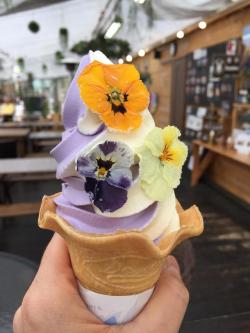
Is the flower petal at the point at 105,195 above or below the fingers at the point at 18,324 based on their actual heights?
above

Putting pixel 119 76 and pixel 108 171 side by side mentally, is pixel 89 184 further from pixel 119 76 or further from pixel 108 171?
pixel 119 76

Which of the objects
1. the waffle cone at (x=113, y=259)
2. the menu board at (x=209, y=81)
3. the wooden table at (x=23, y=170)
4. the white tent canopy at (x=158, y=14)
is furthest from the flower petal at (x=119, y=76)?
the menu board at (x=209, y=81)

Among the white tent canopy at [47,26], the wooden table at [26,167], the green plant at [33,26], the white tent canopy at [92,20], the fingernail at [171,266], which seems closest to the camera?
the fingernail at [171,266]

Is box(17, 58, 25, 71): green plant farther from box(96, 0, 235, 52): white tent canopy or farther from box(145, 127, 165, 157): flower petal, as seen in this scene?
box(145, 127, 165, 157): flower petal

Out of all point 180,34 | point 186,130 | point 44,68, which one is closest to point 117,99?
point 186,130

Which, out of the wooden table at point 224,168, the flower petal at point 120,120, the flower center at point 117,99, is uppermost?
the flower center at point 117,99

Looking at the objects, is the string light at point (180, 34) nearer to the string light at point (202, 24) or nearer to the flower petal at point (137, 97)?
the string light at point (202, 24)

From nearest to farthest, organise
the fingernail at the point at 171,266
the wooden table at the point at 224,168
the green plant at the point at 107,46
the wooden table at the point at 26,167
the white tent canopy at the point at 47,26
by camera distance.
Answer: the fingernail at the point at 171,266 < the wooden table at the point at 26,167 < the wooden table at the point at 224,168 < the white tent canopy at the point at 47,26 < the green plant at the point at 107,46

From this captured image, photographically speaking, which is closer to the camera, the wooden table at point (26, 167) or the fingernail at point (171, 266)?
the fingernail at point (171, 266)
